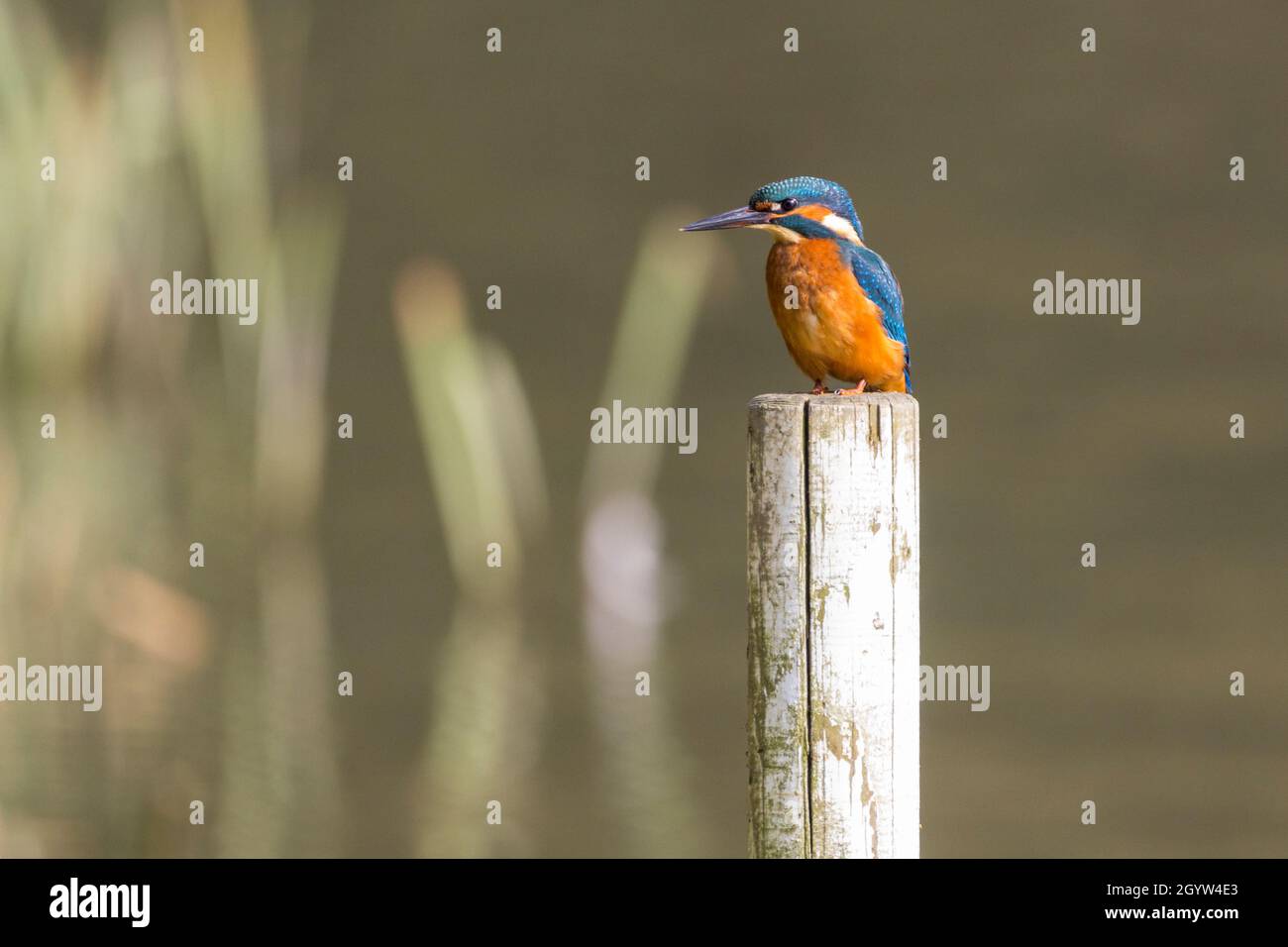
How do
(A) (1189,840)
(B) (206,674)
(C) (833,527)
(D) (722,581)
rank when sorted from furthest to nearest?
(D) (722,581), (B) (206,674), (A) (1189,840), (C) (833,527)

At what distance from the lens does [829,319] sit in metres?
3.90

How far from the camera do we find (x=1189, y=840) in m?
5.64

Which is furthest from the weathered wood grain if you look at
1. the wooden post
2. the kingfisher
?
the kingfisher

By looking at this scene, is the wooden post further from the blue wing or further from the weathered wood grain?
the blue wing

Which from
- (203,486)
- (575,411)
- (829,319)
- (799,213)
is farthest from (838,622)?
(575,411)

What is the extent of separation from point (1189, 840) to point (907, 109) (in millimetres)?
7696

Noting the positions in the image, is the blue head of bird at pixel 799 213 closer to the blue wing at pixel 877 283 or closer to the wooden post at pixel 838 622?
the blue wing at pixel 877 283

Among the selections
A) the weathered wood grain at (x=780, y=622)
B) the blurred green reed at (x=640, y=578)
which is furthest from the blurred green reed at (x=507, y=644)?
the weathered wood grain at (x=780, y=622)

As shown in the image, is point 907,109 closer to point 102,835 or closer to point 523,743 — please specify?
point 523,743

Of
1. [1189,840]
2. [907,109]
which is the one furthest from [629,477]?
[907,109]

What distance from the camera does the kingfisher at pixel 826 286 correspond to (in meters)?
3.91

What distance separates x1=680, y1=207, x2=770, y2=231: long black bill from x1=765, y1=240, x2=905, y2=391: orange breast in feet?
0.29

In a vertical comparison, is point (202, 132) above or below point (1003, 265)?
below

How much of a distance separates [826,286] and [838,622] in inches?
43.8
